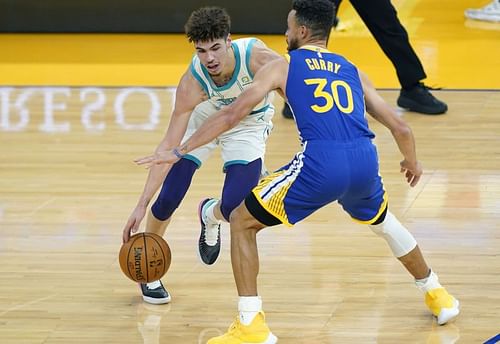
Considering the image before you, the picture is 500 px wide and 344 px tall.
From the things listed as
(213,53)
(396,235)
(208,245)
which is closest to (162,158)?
(213,53)

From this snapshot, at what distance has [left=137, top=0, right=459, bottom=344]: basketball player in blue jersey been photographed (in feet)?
14.1

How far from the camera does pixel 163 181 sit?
16.5ft

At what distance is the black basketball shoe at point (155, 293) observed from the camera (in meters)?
5.04

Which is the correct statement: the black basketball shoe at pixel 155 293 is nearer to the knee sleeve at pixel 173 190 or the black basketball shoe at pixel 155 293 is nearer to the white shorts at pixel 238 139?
the knee sleeve at pixel 173 190

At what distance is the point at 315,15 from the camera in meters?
4.43

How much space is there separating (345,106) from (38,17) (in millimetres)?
8117

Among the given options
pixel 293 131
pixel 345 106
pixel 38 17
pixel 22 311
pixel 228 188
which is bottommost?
→ pixel 38 17

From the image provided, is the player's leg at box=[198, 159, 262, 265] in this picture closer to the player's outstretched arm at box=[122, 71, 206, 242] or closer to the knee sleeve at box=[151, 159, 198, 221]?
the knee sleeve at box=[151, 159, 198, 221]

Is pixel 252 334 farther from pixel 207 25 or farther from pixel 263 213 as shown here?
pixel 207 25

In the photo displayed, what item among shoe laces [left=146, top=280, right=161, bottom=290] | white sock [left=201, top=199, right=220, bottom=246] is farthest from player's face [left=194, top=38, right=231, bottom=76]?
shoe laces [left=146, top=280, right=161, bottom=290]

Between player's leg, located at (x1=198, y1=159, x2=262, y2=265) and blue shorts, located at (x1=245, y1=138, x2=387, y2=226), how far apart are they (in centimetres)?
71

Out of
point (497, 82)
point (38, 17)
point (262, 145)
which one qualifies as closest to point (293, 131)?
point (497, 82)

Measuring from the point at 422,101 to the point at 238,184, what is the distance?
378 centimetres

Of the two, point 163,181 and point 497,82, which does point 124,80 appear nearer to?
point 497,82
